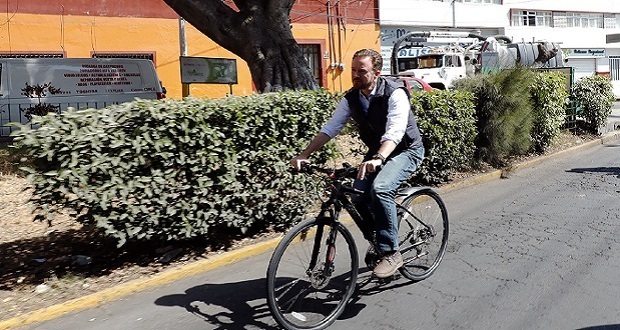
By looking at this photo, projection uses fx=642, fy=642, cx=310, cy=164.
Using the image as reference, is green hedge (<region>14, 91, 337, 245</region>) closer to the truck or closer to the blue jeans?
the blue jeans

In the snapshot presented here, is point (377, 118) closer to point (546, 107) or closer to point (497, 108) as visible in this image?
point (497, 108)

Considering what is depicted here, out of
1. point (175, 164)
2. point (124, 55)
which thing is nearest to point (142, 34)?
point (124, 55)

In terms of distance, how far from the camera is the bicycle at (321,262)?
163 inches

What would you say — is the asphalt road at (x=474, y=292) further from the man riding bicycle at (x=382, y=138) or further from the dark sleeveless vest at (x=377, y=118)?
the dark sleeveless vest at (x=377, y=118)

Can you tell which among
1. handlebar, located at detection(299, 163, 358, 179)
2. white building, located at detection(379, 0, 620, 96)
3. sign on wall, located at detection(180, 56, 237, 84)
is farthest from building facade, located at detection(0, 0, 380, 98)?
handlebar, located at detection(299, 163, 358, 179)

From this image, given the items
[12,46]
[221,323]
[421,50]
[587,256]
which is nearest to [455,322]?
[221,323]

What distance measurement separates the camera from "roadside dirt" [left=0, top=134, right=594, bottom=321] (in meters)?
5.07

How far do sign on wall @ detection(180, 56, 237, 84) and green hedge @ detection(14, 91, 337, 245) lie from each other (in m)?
8.07

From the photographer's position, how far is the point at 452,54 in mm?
24484

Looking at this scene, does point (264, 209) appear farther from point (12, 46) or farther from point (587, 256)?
point (12, 46)

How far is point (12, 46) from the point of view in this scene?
1784cm

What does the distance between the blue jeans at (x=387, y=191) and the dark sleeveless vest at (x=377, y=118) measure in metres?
0.10

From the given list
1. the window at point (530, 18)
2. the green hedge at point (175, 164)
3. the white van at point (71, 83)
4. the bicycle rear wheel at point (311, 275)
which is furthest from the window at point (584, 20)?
the bicycle rear wheel at point (311, 275)

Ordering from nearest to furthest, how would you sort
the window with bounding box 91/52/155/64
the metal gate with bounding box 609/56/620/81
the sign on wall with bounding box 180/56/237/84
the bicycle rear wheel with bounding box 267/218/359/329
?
the bicycle rear wheel with bounding box 267/218/359/329, the sign on wall with bounding box 180/56/237/84, the window with bounding box 91/52/155/64, the metal gate with bounding box 609/56/620/81
